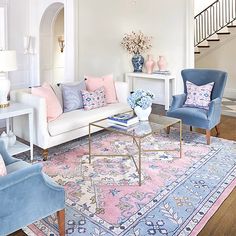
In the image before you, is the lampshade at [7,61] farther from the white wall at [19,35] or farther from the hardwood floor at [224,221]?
the white wall at [19,35]

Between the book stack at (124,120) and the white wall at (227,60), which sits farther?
the white wall at (227,60)

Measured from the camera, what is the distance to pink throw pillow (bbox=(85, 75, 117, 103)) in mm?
4996

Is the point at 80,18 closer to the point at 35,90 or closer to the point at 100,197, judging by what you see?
the point at 35,90

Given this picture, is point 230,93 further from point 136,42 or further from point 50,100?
point 50,100

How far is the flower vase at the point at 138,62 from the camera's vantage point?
274 inches

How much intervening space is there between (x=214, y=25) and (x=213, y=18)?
22 cm

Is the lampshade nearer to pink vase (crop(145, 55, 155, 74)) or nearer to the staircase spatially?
pink vase (crop(145, 55, 155, 74))

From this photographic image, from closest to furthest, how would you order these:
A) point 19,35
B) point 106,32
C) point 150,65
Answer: point 19,35
point 106,32
point 150,65

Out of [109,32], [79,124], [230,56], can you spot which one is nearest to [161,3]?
[109,32]

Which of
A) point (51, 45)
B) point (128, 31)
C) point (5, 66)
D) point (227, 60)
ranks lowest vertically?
point (5, 66)

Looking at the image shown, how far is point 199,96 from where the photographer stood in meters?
4.81

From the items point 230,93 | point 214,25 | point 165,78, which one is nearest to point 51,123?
point 165,78

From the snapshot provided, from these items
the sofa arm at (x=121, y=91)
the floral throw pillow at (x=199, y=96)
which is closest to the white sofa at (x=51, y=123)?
the sofa arm at (x=121, y=91)

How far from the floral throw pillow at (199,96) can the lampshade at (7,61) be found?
269cm
